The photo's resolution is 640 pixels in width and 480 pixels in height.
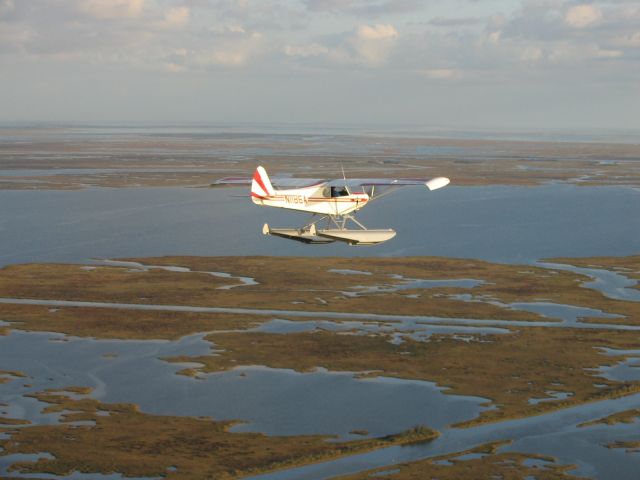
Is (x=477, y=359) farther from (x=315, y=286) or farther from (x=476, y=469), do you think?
(x=315, y=286)

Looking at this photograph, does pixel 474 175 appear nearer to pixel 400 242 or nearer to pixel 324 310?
pixel 400 242

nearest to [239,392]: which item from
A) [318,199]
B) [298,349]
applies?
[298,349]

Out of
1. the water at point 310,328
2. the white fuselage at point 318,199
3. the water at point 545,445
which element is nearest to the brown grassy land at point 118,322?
the water at point 310,328

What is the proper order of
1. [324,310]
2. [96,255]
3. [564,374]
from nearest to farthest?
1. [564,374]
2. [324,310]
3. [96,255]

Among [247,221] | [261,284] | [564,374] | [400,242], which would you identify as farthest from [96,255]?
[564,374]

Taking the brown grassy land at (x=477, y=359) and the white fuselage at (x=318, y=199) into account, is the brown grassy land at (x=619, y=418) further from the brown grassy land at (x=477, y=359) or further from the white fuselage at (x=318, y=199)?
the white fuselage at (x=318, y=199)
